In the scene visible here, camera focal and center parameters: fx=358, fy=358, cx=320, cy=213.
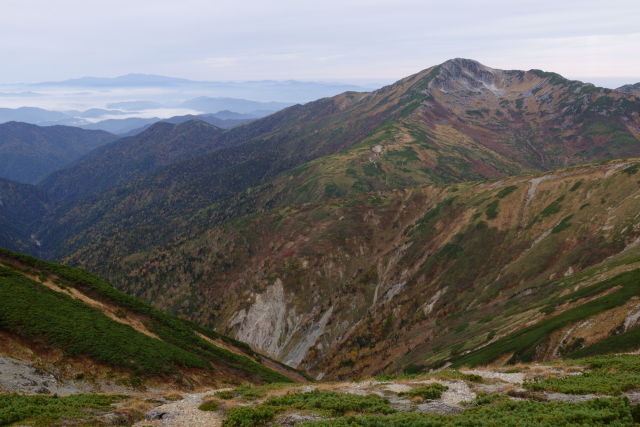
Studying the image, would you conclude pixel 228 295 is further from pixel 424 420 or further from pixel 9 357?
pixel 424 420

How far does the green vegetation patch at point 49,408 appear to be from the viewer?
825 inches

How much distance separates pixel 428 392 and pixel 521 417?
852cm

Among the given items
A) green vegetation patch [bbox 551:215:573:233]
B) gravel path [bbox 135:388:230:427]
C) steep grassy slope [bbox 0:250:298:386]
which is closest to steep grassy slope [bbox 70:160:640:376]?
green vegetation patch [bbox 551:215:573:233]

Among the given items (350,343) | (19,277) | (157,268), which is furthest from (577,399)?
(157,268)

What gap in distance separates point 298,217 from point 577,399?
14325cm

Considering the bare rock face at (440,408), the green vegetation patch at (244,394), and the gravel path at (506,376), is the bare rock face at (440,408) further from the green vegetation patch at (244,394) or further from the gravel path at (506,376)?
the green vegetation patch at (244,394)

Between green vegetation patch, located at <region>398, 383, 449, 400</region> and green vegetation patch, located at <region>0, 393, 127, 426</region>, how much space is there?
22.0 meters

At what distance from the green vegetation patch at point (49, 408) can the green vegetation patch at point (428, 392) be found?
21952 millimetres

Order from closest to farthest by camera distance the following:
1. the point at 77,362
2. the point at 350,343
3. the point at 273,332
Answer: the point at 77,362 < the point at 350,343 < the point at 273,332

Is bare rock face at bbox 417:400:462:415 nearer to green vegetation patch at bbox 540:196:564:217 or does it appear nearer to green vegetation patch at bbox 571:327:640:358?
green vegetation patch at bbox 571:327:640:358

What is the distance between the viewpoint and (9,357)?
3145 cm

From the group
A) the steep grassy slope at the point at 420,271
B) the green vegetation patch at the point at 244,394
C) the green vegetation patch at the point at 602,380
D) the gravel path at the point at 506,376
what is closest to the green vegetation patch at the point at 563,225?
the steep grassy slope at the point at 420,271

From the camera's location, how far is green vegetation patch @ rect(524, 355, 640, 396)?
75.8ft

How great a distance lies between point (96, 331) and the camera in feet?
129
